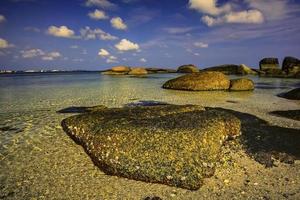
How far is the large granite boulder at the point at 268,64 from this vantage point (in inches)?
2697

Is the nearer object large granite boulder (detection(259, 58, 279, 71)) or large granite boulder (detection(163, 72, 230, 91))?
large granite boulder (detection(163, 72, 230, 91))

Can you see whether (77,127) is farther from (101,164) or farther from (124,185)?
(124,185)

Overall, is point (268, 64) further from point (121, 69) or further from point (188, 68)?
point (121, 69)

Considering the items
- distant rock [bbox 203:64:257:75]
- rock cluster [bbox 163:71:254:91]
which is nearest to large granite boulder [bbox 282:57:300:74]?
distant rock [bbox 203:64:257:75]

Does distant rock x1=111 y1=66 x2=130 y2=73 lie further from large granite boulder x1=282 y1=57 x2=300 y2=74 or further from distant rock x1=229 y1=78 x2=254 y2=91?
distant rock x1=229 y1=78 x2=254 y2=91

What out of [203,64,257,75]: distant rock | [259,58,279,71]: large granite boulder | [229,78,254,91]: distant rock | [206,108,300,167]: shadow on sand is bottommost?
[206,108,300,167]: shadow on sand

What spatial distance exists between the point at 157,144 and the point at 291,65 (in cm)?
5913

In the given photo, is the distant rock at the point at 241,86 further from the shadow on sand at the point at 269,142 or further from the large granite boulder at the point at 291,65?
the large granite boulder at the point at 291,65

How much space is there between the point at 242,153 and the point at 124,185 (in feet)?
11.1

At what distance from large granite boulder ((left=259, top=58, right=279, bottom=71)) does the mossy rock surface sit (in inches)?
2642

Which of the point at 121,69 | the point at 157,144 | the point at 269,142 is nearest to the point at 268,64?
the point at 121,69

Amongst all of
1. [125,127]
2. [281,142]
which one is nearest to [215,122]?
[281,142]

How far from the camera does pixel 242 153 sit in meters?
7.18

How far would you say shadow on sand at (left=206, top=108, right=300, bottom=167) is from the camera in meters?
6.93
